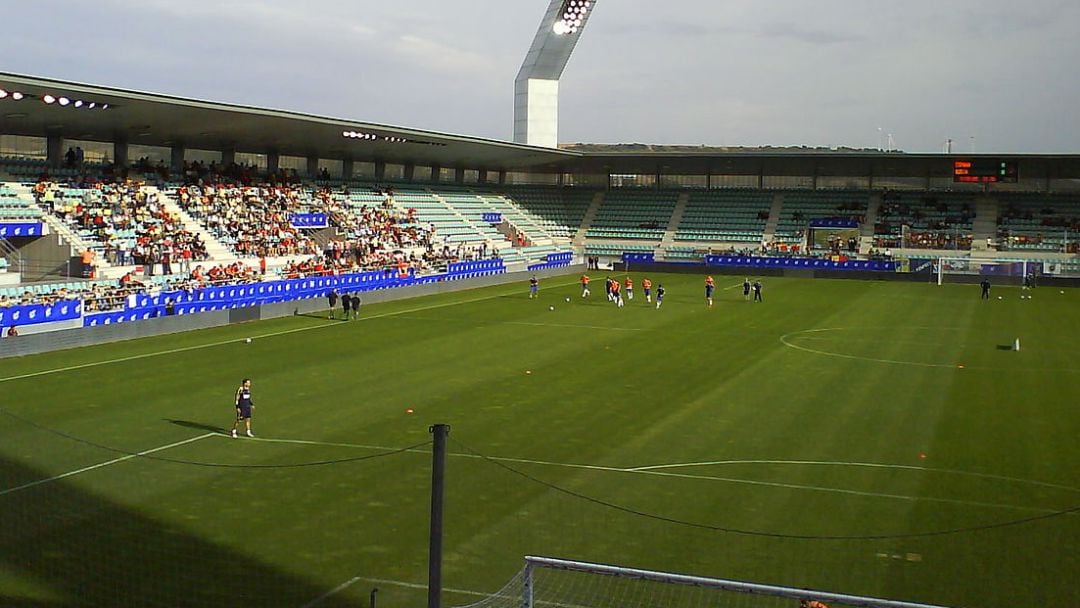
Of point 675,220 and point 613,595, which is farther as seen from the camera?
point 675,220

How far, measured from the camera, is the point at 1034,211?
76.4m

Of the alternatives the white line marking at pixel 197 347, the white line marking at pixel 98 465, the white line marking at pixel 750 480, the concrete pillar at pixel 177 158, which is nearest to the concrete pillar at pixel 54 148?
the concrete pillar at pixel 177 158

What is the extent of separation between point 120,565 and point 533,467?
7.50m

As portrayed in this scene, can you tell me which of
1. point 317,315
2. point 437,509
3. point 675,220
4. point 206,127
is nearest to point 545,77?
point 675,220

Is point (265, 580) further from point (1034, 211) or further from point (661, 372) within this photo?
point (1034, 211)

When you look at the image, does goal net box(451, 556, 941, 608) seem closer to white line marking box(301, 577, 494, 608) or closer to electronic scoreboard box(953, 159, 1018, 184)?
white line marking box(301, 577, 494, 608)

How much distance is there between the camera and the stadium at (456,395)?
13.4 meters

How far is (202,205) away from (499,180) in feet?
130

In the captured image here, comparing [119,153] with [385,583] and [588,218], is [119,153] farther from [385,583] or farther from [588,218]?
[385,583]

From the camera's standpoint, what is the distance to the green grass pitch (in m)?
13.2

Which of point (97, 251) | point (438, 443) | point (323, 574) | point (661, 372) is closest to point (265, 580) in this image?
point (323, 574)

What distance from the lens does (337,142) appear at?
60500mm

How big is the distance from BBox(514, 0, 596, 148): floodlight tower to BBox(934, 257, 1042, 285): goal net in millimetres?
30862

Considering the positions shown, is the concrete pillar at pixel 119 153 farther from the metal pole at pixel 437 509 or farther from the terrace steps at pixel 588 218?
the metal pole at pixel 437 509
